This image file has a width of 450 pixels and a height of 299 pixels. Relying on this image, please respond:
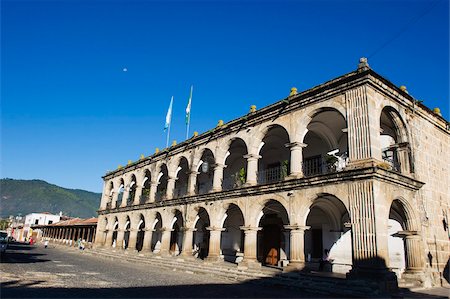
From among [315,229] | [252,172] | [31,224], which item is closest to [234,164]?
[252,172]

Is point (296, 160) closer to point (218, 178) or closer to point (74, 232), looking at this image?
point (218, 178)

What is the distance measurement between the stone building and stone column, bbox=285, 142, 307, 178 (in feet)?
0.14

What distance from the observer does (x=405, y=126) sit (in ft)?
44.8

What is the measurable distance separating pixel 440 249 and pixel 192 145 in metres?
14.4

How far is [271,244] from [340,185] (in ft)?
25.4

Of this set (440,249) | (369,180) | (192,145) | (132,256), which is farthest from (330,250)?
(132,256)

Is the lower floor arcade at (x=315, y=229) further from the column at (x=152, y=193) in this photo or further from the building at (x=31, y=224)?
the building at (x=31, y=224)

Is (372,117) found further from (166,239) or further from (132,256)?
(132,256)

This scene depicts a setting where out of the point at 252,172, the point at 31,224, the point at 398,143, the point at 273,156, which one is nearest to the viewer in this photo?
the point at 398,143

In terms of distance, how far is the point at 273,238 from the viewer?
18.3 metres

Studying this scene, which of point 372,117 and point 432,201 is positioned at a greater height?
point 372,117

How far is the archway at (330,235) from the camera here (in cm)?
1474

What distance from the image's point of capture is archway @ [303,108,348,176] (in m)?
15.0

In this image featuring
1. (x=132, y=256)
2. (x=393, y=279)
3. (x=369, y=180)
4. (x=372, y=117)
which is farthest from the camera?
(x=132, y=256)
